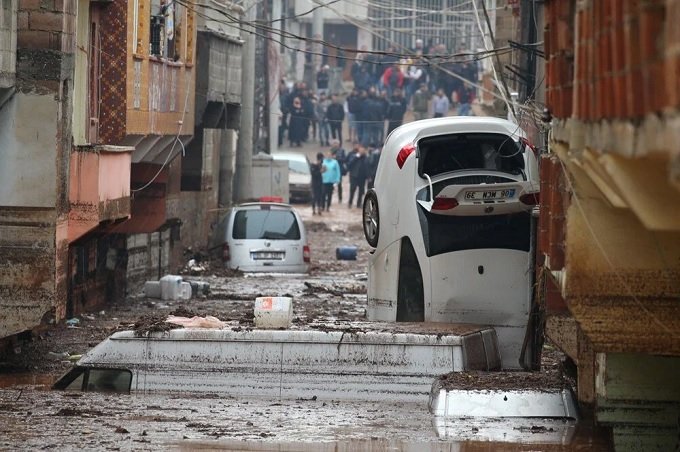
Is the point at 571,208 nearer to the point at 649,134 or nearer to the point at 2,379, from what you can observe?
the point at 649,134

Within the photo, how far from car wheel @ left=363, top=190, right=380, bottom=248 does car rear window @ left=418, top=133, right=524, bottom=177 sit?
85 centimetres

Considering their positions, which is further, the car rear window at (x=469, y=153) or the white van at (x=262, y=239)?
the white van at (x=262, y=239)

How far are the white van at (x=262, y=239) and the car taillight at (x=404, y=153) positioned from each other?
13860mm

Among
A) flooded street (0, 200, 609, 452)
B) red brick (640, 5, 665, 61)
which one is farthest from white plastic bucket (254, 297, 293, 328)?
red brick (640, 5, 665, 61)

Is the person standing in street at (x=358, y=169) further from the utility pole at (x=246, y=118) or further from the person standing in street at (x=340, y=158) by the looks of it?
the utility pole at (x=246, y=118)

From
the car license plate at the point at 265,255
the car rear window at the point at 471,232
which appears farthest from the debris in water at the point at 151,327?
the car license plate at the point at 265,255

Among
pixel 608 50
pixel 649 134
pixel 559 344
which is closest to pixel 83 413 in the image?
pixel 559 344

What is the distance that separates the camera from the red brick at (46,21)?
56.4 ft

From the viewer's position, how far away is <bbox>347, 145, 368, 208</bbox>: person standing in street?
150ft

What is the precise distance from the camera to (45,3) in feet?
56.5

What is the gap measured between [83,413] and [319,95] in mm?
41810

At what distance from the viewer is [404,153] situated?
16344 mm

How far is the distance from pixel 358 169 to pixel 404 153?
96.5ft

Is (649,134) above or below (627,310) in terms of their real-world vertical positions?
above
